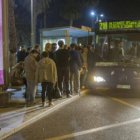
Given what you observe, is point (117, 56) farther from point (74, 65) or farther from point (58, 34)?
point (58, 34)

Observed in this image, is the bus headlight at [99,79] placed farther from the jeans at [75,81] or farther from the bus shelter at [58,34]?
the bus shelter at [58,34]

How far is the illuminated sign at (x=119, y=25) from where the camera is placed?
56.1 ft

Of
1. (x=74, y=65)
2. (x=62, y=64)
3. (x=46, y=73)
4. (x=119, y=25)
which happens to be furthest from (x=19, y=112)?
(x=119, y=25)

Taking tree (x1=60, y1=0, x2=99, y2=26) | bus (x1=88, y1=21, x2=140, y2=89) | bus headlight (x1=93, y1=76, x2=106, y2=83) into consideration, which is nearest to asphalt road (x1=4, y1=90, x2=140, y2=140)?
bus (x1=88, y1=21, x2=140, y2=89)

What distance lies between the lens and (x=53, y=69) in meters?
12.7

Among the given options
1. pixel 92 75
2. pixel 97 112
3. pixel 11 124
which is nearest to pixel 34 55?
pixel 97 112

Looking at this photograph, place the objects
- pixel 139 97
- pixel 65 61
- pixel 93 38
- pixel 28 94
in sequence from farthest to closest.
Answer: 1. pixel 93 38
2. pixel 139 97
3. pixel 65 61
4. pixel 28 94

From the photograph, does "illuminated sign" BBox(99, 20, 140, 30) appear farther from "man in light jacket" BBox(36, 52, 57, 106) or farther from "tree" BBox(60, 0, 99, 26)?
"tree" BBox(60, 0, 99, 26)

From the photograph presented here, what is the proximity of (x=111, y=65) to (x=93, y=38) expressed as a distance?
5.90 ft

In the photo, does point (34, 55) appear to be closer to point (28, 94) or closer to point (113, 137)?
point (28, 94)

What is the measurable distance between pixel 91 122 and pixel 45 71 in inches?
97.9

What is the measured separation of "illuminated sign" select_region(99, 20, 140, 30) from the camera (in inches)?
674

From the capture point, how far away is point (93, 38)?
17875mm

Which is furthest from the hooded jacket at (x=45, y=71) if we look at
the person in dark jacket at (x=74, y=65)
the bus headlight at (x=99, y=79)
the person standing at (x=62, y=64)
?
the bus headlight at (x=99, y=79)
